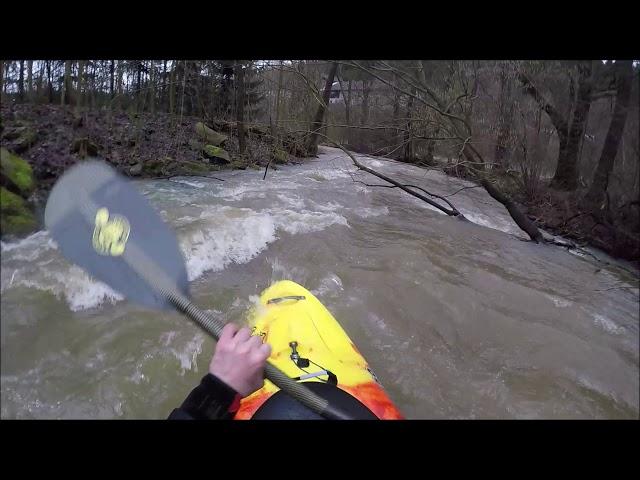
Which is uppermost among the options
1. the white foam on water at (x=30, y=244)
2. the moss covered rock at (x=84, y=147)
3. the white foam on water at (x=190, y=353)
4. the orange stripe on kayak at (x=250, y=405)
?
the moss covered rock at (x=84, y=147)

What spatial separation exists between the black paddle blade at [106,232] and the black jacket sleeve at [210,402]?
11.0 inches

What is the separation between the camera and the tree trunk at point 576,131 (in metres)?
0.82

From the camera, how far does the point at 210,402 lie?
0.61 m

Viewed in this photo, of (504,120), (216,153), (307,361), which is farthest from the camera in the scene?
(216,153)

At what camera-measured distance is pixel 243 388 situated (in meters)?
0.64

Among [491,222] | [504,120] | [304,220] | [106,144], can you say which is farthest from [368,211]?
[106,144]

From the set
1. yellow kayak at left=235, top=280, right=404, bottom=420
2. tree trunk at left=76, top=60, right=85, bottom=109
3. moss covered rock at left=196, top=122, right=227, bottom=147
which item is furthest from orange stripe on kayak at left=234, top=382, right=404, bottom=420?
moss covered rock at left=196, top=122, right=227, bottom=147

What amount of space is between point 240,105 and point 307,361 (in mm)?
968

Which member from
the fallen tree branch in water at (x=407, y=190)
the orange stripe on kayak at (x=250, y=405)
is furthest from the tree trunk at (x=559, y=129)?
the fallen tree branch in water at (x=407, y=190)

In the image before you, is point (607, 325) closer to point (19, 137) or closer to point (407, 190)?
point (19, 137)

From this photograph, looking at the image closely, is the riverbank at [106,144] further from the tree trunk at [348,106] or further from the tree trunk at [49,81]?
the tree trunk at [348,106]
